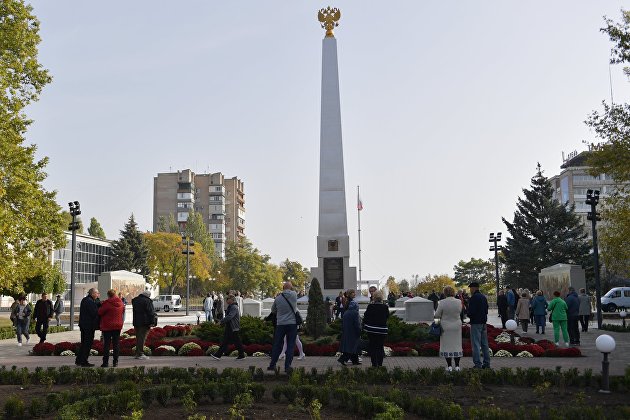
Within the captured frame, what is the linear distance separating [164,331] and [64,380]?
33.3 feet

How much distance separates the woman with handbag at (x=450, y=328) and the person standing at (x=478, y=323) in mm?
429

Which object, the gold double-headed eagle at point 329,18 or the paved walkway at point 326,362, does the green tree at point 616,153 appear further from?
the gold double-headed eagle at point 329,18

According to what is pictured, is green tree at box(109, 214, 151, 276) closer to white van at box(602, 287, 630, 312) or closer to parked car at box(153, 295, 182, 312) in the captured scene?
parked car at box(153, 295, 182, 312)

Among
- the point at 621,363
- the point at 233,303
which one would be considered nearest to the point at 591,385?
the point at 621,363

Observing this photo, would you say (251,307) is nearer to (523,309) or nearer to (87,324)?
(523,309)

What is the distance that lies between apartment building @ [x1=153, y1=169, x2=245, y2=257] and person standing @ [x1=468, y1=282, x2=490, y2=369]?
112899mm

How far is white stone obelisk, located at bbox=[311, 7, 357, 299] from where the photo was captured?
35844 millimetres

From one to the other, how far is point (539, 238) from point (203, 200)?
8765 cm

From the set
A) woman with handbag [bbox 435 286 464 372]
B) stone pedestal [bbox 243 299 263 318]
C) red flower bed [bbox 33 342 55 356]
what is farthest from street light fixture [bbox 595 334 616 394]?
stone pedestal [bbox 243 299 263 318]

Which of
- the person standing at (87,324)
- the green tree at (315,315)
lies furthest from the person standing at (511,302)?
the person standing at (87,324)

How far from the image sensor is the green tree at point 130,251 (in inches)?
2881

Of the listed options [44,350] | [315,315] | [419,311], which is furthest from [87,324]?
[419,311]

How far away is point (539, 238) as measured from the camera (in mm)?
53250

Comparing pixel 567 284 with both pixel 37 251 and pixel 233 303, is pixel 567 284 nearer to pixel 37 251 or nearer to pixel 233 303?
pixel 233 303
